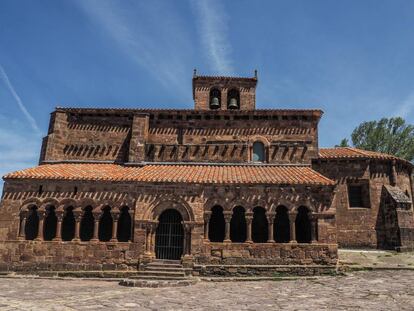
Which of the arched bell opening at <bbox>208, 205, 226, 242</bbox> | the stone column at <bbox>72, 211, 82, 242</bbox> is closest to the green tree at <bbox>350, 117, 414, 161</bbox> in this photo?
the arched bell opening at <bbox>208, 205, 226, 242</bbox>

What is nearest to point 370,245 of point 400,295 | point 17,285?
point 400,295

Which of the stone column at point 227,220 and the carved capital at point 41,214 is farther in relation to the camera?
the carved capital at point 41,214

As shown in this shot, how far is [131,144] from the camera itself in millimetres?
20281

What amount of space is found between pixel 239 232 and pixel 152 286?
6.23 metres

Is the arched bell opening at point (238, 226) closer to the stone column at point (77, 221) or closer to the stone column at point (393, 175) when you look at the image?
the stone column at point (77, 221)

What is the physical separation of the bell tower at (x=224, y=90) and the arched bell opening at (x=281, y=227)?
25.8 ft

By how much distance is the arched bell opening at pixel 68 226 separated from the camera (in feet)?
58.1

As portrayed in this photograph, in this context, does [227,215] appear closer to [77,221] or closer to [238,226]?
[238,226]

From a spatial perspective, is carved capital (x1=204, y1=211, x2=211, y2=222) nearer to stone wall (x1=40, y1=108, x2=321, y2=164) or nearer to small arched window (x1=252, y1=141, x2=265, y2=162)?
stone wall (x1=40, y1=108, x2=321, y2=164)

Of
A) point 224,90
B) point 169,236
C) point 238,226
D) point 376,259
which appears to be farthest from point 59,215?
point 376,259

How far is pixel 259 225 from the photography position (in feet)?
58.7

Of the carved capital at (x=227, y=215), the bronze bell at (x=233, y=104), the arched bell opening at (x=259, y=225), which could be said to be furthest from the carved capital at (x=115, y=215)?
the bronze bell at (x=233, y=104)

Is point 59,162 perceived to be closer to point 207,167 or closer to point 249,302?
point 207,167

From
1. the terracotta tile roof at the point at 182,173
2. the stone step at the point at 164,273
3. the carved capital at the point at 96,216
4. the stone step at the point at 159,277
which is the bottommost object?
the stone step at the point at 159,277
